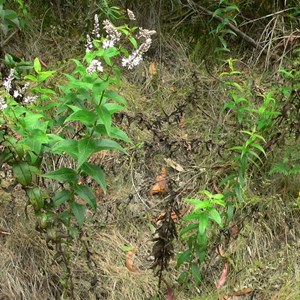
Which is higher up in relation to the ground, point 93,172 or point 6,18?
point 6,18

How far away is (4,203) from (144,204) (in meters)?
0.77

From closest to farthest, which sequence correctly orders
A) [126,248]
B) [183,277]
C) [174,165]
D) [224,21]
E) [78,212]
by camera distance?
[78,212] < [183,277] < [126,248] < [174,165] < [224,21]

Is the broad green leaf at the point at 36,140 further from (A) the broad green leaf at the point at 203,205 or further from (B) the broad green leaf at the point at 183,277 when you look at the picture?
(B) the broad green leaf at the point at 183,277

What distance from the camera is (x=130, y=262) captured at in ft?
9.16

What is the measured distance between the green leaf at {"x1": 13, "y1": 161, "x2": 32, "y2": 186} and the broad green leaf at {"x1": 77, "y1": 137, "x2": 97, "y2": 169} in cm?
23

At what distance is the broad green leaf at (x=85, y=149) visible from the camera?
6.63ft

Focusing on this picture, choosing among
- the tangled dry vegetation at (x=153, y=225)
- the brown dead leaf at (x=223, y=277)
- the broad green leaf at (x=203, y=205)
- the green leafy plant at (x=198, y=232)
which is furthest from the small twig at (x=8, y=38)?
the brown dead leaf at (x=223, y=277)

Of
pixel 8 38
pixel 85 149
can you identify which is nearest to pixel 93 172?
pixel 85 149

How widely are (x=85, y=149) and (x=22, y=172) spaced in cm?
27

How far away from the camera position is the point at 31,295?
2.54m

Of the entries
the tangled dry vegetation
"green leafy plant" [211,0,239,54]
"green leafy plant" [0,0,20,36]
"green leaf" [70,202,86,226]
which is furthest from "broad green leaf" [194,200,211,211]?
"green leafy plant" [211,0,239,54]

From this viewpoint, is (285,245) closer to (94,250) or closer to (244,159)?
(244,159)

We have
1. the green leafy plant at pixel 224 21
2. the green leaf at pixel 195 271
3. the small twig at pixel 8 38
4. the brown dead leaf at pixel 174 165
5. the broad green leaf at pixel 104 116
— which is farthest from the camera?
the green leafy plant at pixel 224 21

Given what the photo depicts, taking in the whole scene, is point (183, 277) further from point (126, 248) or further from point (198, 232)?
point (126, 248)
